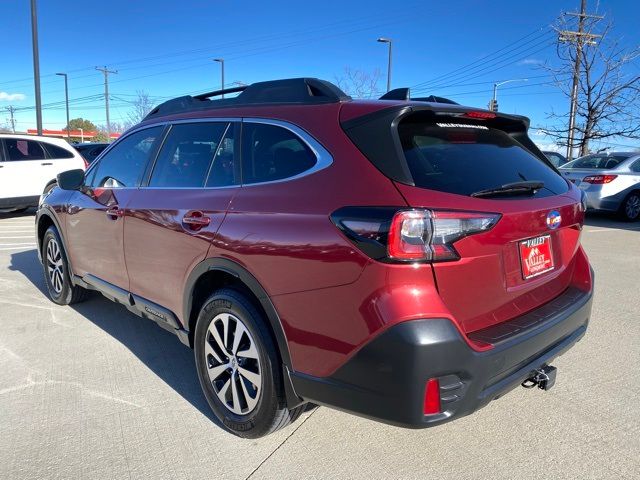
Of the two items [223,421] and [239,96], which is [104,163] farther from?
[223,421]

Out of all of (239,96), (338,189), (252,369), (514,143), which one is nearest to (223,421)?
(252,369)

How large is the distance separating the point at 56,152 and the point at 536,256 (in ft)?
37.5

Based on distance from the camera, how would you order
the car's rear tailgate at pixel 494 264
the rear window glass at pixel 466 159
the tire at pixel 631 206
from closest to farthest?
the car's rear tailgate at pixel 494 264 → the rear window glass at pixel 466 159 → the tire at pixel 631 206

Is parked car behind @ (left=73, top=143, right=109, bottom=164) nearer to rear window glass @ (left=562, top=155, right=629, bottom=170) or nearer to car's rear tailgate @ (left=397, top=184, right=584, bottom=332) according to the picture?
rear window glass @ (left=562, top=155, right=629, bottom=170)

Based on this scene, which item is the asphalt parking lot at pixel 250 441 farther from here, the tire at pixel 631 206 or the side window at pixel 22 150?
the tire at pixel 631 206

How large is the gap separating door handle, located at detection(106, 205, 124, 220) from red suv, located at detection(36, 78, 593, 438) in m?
0.35

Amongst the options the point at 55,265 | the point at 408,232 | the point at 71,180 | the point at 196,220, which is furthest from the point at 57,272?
the point at 408,232

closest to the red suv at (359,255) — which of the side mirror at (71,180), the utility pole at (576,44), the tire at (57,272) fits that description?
the side mirror at (71,180)

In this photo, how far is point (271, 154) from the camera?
267 cm

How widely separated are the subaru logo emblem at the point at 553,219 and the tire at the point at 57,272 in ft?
13.7

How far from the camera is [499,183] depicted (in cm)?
238

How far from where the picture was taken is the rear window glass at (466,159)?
221 cm

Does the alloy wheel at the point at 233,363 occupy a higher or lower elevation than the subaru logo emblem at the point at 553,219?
lower

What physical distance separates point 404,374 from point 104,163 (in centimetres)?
337
